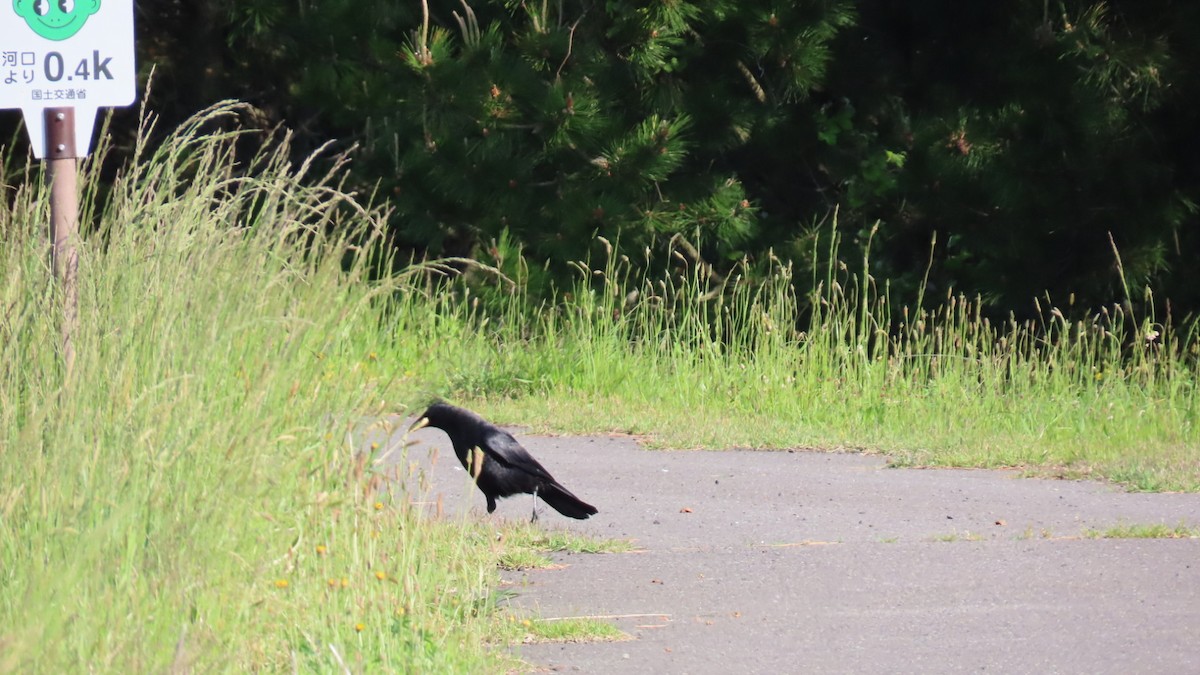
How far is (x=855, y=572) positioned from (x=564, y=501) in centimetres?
122

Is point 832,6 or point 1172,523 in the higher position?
point 832,6

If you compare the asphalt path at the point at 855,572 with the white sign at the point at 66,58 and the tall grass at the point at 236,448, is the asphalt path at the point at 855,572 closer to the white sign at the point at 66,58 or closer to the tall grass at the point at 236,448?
the tall grass at the point at 236,448

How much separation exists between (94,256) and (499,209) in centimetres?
698

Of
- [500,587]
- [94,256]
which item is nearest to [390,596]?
[500,587]

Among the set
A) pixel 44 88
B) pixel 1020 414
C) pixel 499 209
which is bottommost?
pixel 1020 414

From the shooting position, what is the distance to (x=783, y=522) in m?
6.44

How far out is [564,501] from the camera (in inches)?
238

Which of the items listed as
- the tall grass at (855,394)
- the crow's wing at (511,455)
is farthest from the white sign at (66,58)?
the tall grass at (855,394)

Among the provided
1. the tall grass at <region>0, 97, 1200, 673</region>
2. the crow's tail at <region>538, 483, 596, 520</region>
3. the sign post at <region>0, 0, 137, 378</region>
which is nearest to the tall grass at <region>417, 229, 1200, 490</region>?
the tall grass at <region>0, 97, 1200, 673</region>

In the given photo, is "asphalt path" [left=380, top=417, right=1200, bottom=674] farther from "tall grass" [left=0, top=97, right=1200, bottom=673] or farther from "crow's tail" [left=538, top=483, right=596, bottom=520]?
"tall grass" [left=0, top=97, right=1200, bottom=673]

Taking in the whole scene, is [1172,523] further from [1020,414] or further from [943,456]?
[1020,414]

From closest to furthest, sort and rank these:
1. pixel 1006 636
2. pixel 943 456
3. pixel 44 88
Answer: 1. pixel 1006 636
2. pixel 44 88
3. pixel 943 456

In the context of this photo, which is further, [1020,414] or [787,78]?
[787,78]

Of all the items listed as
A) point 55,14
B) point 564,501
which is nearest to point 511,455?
point 564,501
